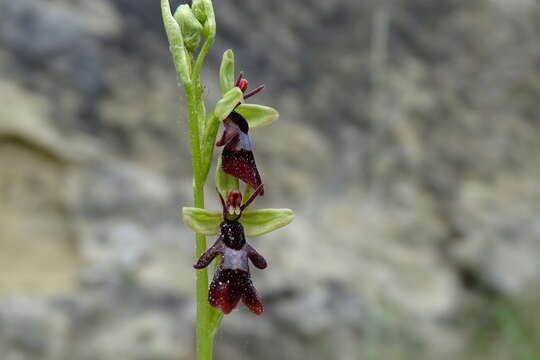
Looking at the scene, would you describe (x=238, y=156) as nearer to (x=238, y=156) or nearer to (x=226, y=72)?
(x=238, y=156)

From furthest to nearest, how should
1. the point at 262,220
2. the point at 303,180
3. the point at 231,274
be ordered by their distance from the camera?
the point at 303,180
the point at 262,220
the point at 231,274

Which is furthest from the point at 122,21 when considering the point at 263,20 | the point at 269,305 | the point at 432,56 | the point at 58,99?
the point at 432,56

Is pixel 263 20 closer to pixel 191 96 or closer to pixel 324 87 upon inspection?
pixel 324 87

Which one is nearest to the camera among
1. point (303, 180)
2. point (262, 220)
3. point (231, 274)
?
point (231, 274)

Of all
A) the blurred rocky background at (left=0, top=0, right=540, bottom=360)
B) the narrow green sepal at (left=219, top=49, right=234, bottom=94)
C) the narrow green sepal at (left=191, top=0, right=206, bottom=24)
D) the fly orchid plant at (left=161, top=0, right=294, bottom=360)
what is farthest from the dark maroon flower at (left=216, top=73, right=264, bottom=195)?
the blurred rocky background at (left=0, top=0, right=540, bottom=360)

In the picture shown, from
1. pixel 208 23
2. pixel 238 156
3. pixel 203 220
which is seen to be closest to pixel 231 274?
pixel 203 220

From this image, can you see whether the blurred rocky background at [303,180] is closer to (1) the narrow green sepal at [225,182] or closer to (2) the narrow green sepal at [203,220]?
(1) the narrow green sepal at [225,182]
